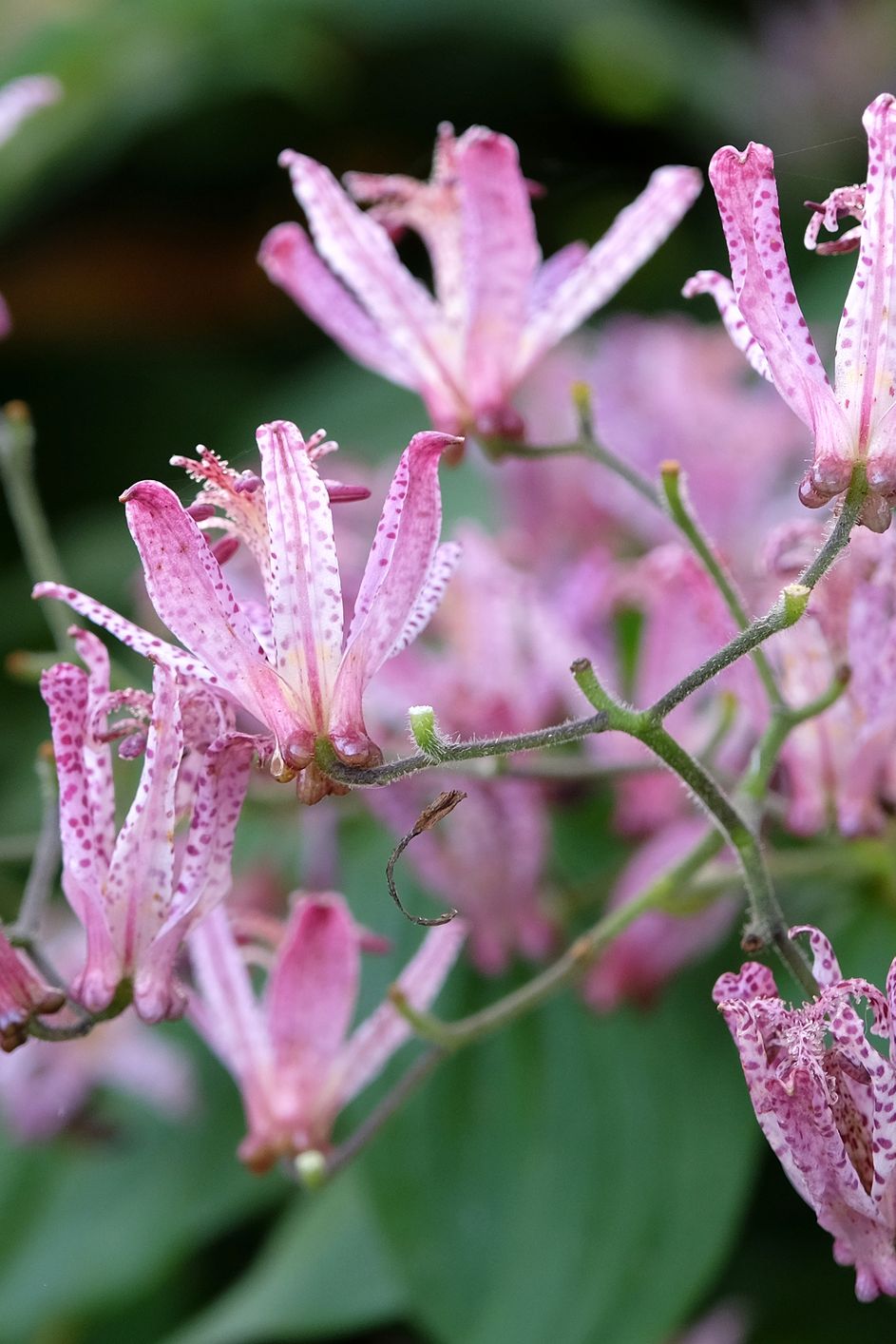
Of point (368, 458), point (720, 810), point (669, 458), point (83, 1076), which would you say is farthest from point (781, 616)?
point (368, 458)

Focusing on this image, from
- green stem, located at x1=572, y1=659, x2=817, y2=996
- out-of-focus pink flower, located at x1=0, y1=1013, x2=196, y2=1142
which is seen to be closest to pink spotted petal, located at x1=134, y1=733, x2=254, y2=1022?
green stem, located at x1=572, y1=659, x2=817, y2=996

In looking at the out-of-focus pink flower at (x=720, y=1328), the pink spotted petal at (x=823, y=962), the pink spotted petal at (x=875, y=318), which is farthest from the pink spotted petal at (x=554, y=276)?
the out-of-focus pink flower at (x=720, y=1328)

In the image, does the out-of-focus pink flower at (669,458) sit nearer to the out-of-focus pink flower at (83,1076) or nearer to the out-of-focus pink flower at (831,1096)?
the out-of-focus pink flower at (83,1076)

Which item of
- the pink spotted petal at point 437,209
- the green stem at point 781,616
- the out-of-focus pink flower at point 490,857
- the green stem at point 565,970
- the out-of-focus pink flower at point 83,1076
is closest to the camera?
the green stem at point 781,616

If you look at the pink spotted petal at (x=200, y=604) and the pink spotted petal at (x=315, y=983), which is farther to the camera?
the pink spotted petal at (x=315, y=983)

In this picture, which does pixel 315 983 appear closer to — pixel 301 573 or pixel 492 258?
pixel 301 573

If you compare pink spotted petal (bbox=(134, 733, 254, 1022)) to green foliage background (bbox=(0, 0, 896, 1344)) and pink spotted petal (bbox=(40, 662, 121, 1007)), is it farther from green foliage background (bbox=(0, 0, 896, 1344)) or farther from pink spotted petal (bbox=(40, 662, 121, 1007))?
→ green foliage background (bbox=(0, 0, 896, 1344))
